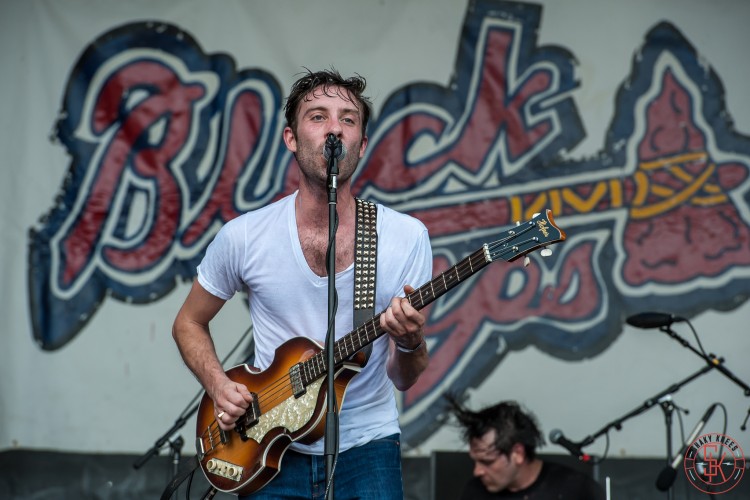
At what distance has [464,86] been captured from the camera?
6.38 m

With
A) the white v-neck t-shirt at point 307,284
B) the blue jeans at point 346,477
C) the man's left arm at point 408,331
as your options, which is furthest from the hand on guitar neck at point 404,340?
the blue jeans at point 346,477

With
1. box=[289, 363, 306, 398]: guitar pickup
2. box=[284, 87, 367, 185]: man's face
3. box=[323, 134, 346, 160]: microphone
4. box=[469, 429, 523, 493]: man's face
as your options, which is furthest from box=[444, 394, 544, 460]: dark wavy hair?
box=[323, 134, 346, 160]: microphone

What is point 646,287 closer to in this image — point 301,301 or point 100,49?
point 301,301

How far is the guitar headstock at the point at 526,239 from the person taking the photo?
3363mm

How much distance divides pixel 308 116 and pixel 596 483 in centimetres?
281

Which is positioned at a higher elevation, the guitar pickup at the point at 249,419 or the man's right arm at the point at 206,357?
the man's right arm at the point at 206,357

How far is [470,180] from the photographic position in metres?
6.36

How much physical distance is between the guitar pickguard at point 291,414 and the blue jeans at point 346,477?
0.40 ft

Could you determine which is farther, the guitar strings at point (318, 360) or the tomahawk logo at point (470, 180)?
the tomahawk logo at point (470, 180)

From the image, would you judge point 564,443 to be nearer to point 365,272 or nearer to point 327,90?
point 365,272

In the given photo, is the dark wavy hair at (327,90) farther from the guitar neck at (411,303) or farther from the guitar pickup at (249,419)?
the guitar pickup at (249,419)

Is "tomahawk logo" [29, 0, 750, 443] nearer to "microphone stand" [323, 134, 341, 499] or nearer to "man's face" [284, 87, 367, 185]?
"man's face" [284, 87, 367, 185]

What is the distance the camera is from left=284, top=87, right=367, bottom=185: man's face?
12.1 ft

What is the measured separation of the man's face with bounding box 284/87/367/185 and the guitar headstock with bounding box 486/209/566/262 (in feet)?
2.00
